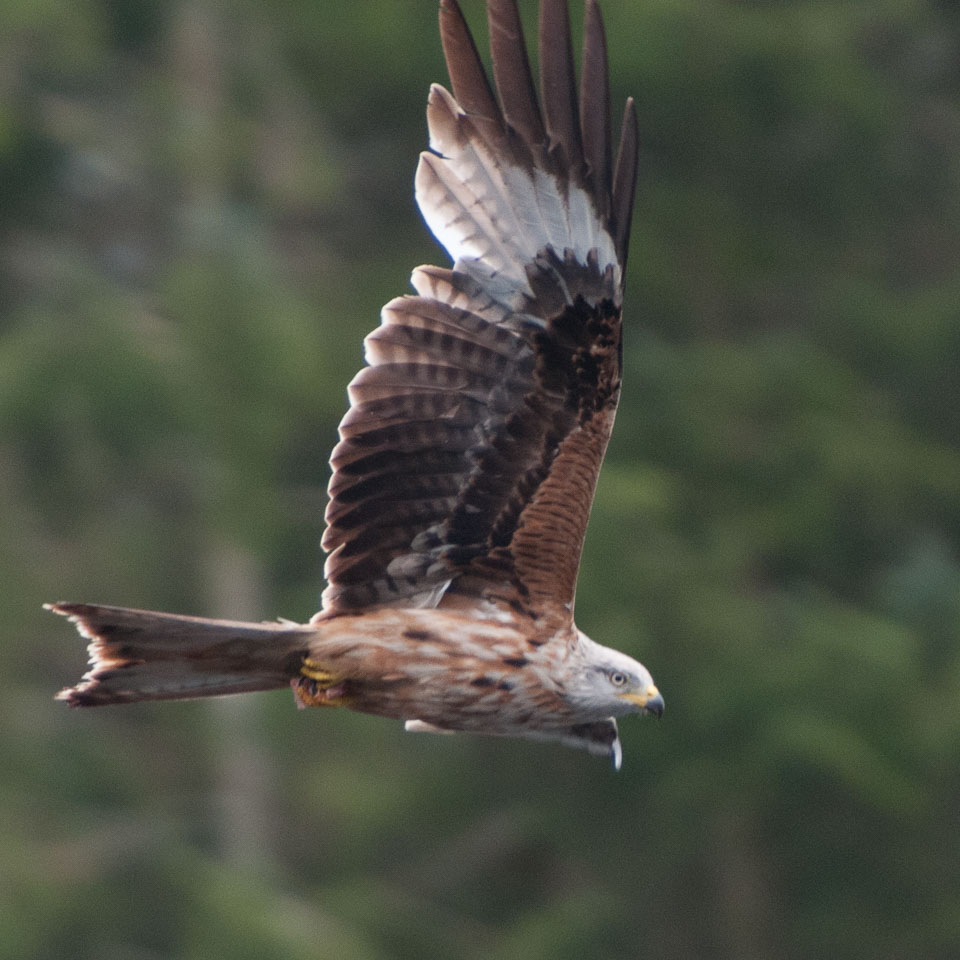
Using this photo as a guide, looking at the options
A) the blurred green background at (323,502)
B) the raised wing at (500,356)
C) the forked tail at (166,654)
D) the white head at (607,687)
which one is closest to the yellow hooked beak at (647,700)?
the white head at (607,687)

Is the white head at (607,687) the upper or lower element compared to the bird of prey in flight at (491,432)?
lower

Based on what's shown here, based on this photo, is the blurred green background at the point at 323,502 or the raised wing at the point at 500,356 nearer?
the raised wing at the point at 500,356

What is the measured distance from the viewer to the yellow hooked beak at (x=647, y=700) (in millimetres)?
6875

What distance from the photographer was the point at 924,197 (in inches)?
811

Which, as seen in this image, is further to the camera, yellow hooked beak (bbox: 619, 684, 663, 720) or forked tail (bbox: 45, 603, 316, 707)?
yellow hooked beak (bbox: 619, 684, 663, 720)

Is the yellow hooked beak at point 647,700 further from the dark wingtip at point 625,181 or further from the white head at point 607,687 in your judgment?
the dark wingtip at point 625,181

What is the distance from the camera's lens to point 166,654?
654cm

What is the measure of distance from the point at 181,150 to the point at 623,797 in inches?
243

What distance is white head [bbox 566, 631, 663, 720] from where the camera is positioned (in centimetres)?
687

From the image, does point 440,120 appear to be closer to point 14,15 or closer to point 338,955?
point 338,955

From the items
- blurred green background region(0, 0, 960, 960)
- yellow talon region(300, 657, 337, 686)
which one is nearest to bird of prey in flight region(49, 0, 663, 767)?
yellow talon region(300, 657, 337, 686)

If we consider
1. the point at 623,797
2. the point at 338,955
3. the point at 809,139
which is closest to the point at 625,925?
the point at 623,797

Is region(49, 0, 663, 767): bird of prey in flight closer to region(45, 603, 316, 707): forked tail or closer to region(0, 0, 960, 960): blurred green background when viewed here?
region(45, 603, 316, 707): forked tail

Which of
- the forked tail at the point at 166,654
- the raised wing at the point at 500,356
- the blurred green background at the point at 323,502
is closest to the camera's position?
the forked tail at the point at 166,654
